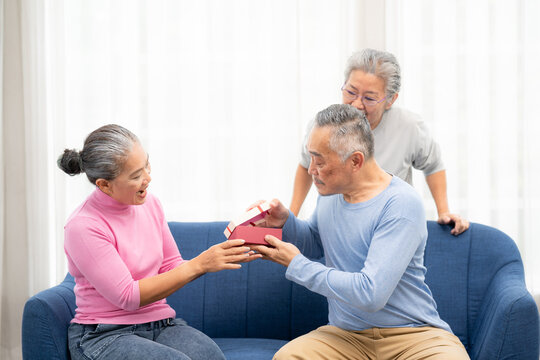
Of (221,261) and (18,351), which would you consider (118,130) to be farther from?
(18,351)

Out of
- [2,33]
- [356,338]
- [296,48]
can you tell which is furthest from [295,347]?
[2,33]

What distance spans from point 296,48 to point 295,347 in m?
1.87

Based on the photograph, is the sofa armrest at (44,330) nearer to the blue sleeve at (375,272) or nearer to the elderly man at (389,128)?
the blue sleeve at (375,272)

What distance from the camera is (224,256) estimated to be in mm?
2029

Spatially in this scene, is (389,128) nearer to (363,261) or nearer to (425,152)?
(425,152)

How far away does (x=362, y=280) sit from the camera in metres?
1.85

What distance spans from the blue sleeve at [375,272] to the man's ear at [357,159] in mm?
212

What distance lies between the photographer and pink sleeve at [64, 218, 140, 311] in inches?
75.9

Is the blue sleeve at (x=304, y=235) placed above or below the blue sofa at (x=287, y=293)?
above

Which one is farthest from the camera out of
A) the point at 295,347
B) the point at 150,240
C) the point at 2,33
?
the point at 2,33

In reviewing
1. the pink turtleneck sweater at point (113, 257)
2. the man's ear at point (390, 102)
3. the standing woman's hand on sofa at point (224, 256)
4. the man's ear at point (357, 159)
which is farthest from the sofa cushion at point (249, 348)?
the man's ear at point (390, 102)

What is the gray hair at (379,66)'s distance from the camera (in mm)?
2389

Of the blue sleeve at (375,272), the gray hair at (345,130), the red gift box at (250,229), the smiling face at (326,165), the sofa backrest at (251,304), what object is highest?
the gray hair at (345,130)

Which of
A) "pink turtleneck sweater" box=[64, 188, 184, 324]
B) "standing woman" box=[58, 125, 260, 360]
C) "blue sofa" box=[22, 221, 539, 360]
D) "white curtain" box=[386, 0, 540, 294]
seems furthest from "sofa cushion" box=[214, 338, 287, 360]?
"white curtain" box=[386, 0, 540, 294]
